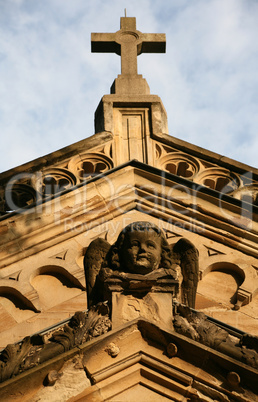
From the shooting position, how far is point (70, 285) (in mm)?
14414

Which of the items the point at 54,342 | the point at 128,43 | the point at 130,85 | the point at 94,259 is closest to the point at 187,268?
the point at 94,259

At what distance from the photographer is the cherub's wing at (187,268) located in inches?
525

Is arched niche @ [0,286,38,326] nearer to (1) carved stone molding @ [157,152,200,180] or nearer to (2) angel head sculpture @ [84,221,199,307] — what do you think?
(2) angel head sculpture @ [84,221,199,307]

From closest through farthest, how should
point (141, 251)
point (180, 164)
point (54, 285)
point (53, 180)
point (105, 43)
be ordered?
point (141, 251) → point (54, 285) → point (53, 180) → point (180, 164) → point (105, 43)

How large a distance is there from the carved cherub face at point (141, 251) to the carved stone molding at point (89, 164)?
3.66 m

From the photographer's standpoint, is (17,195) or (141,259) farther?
(17,195)

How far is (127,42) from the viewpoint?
18344mm

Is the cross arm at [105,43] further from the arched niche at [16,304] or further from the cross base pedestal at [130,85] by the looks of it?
the arched niche at [16,304]

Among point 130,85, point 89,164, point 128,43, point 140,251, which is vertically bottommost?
point 140,251

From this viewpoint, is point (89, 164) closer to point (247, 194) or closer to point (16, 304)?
point (247, 194)

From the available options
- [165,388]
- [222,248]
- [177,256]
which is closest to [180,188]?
[222,248]

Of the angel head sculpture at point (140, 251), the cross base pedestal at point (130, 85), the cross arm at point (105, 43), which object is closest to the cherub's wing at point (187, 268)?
the angel head sculpture at point (140, 251)

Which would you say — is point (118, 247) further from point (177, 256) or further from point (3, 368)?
point (3, 368)

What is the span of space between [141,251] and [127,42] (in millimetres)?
6304
